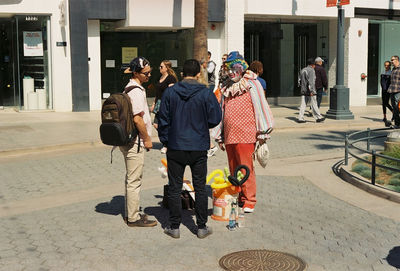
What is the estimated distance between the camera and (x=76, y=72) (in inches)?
808

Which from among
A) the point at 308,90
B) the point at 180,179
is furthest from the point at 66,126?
the point at 180,179

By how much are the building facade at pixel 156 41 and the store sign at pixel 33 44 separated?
3 centimetres

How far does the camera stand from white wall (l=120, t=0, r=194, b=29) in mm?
20422

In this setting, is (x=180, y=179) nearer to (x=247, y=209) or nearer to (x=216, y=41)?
(x=247, y=209)

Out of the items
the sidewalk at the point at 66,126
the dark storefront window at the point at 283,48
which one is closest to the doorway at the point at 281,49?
the dark storefront window at the point at 283,48

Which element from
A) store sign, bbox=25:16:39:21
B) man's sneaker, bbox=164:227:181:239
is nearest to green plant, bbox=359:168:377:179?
man's sneaker, bbox=164:227:181:239

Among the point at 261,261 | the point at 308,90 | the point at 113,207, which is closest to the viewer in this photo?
the point at 261,261

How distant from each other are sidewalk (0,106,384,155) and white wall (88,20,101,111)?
803 mm

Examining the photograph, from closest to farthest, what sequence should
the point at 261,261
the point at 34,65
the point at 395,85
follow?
the point at 261,261 < the point at 395,85 < the point at 34,65

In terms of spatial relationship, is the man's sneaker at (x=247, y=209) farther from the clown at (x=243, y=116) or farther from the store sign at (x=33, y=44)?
the store sign at (x=33, y=44)

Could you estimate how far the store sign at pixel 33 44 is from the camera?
2064 centimetres

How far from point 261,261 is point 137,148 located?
6.40 ft

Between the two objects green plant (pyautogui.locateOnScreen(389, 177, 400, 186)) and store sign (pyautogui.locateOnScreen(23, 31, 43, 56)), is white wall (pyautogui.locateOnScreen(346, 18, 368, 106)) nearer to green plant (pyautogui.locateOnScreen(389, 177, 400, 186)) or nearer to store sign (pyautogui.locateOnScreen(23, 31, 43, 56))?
store sign (pyautogui.locateOnScreen(23, 31, 43, 56))

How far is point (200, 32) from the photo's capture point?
61.5 feet
